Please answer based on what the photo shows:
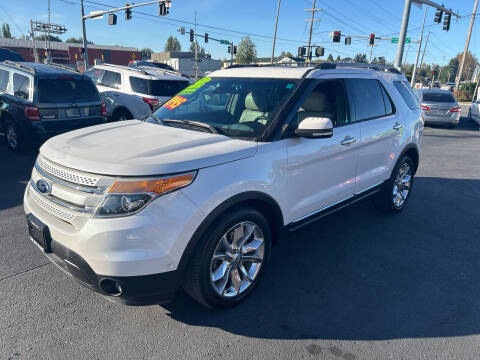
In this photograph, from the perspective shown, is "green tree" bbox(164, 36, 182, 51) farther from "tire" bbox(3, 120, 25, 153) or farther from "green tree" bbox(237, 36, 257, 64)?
"tire" bbox(3, 120, 25, 153)

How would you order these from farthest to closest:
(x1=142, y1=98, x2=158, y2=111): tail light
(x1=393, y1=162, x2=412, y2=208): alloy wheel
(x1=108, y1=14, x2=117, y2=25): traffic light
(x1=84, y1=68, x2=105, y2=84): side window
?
(x1=108, y1=14, x2=117, y2=25): traffic light → (x1=84, y1=68, x2=105, y2=84): side window → (x1=142, y1=98, x2=158, y2=111): tail light → (x1=393, y1=162, x2=412, y2=208): alloy wheel

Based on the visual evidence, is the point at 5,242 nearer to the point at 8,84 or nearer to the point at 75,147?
the point at 75,147

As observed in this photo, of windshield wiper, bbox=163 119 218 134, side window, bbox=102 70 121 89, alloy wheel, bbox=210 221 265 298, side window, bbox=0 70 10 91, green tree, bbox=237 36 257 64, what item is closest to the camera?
alloy wheel, bbox=210 221 265 298

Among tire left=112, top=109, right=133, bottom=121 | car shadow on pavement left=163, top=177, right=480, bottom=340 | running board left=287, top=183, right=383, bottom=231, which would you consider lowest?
car shadow on pavement left=163, top=177, right=480, bottom=340

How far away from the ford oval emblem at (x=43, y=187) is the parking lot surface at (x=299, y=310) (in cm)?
93

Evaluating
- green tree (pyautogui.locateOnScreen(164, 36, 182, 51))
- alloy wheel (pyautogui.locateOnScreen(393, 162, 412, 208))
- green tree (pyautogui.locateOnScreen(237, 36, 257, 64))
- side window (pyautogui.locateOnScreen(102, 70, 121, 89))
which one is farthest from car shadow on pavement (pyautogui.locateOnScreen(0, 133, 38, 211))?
green tree (pyautogui.locateOnScreen(164, 36, 182, 51))

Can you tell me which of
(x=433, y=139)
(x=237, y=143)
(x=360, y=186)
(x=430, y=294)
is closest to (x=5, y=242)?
(x=237, y=143)

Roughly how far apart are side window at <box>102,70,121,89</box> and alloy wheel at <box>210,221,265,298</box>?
8188 millimetres

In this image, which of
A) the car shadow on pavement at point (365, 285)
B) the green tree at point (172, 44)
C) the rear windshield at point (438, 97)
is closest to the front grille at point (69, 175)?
the car shadow on pavement at point (365, 285)

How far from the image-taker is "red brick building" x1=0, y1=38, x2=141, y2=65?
219 feet

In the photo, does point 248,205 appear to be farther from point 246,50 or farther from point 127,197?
point 246,50

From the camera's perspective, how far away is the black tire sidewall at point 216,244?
2561mm

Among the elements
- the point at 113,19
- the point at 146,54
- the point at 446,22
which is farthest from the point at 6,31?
the point at 446,22

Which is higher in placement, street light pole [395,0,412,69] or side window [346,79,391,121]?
street light pole [395,0,412,69]
